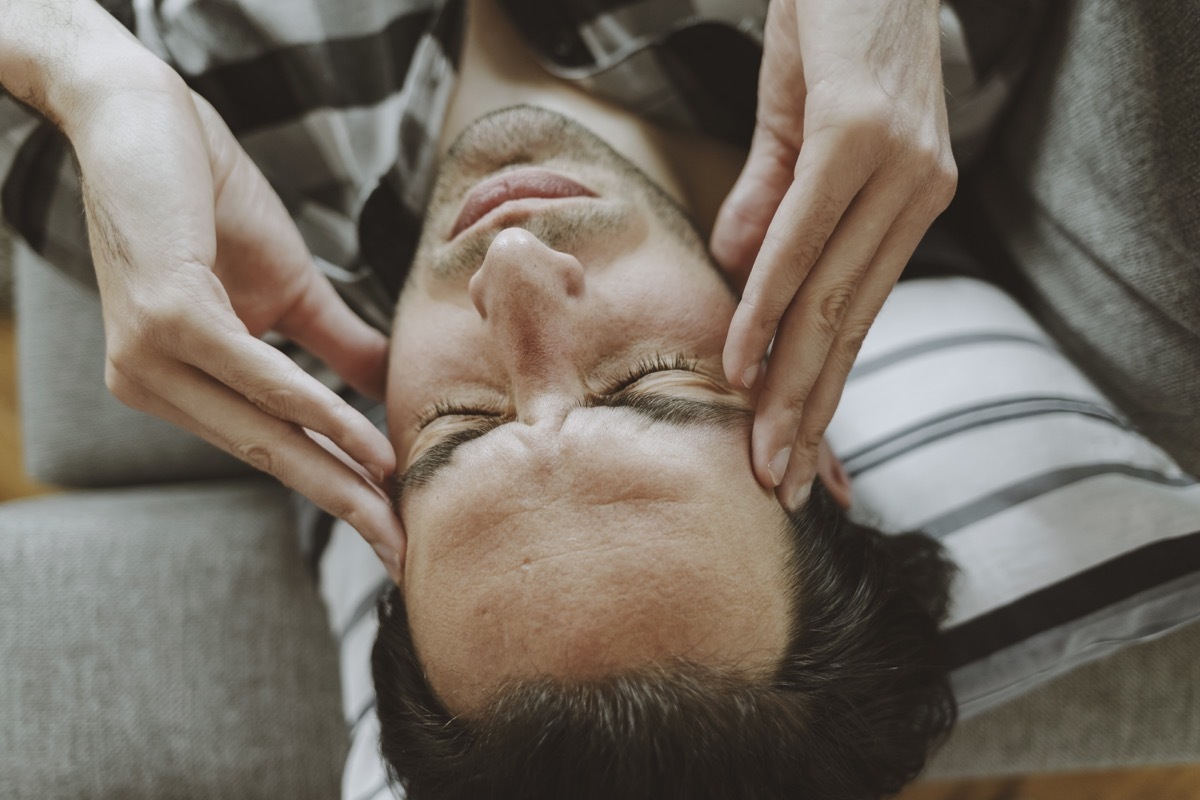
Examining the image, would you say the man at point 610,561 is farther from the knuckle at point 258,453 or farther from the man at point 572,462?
the knuckle at point 258,453

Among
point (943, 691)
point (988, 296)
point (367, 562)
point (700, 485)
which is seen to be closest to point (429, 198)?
point (367, 562)

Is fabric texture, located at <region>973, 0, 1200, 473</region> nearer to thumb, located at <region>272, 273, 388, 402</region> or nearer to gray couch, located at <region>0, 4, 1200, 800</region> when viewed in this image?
gray couch, located at <region>0, 4, 1200, 800</region>

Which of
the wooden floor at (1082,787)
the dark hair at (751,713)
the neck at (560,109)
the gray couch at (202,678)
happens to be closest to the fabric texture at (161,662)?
the gray couch at (202,678)

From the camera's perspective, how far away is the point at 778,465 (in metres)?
0.72

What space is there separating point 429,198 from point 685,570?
675 millimetres

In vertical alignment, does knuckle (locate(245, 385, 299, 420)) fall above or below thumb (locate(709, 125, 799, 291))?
below

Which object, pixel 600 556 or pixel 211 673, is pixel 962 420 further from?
pixel 211 673

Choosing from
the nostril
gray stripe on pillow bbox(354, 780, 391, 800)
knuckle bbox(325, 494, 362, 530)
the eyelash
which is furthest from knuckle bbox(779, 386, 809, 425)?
gray stripe on pillow bbox(354, 780, 391, 800)

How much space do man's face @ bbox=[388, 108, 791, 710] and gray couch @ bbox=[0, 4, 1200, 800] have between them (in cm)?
50

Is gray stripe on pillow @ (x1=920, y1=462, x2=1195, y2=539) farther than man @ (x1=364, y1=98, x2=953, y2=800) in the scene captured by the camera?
Yes

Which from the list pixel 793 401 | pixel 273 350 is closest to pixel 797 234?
pixel 793 401

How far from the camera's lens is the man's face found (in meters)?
0.66

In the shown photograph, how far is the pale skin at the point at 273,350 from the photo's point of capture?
66 centimetres

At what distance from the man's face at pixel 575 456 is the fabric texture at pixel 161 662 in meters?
0.49
